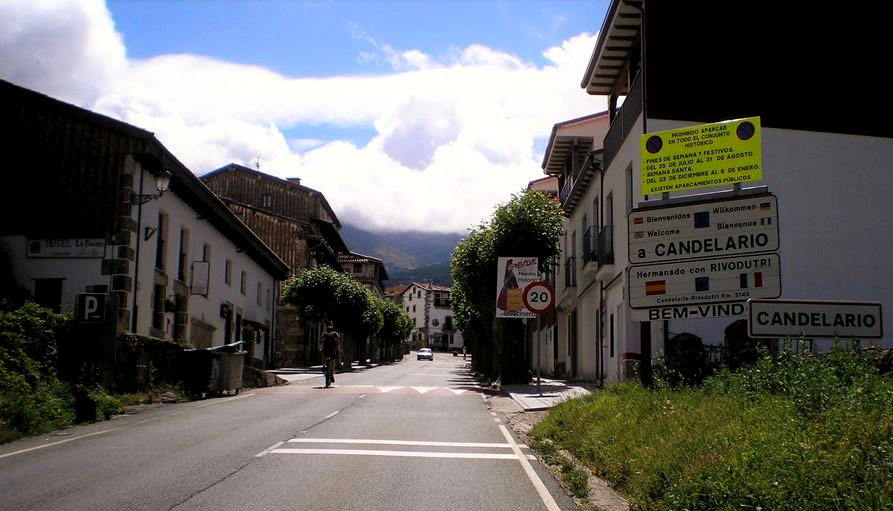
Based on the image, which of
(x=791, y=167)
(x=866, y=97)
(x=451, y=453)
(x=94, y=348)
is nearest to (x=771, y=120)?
(x=791, y=167)

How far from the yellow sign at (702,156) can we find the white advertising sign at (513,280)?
12.3m

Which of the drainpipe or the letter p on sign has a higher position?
the drainpipe

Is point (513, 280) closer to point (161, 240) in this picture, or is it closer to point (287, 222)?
point (161, 240)

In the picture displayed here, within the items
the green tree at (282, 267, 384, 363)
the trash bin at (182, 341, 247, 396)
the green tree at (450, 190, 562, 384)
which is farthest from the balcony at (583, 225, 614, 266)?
the green tree at (282, 267, 384, 363)

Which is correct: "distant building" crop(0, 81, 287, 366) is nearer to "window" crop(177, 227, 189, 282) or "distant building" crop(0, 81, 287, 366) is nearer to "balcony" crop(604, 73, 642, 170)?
"window" crop(177, 227, 189, 282)

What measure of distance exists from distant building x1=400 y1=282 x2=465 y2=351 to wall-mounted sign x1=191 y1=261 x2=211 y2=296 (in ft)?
437

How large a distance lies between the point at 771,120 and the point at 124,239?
55.3 ft

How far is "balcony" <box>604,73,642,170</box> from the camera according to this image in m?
19.4

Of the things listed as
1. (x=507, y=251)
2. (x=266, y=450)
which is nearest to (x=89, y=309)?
(x=266, y=450)

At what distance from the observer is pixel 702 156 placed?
417 inches

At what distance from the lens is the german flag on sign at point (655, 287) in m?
10.3

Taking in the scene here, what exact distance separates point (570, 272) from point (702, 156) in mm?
21512

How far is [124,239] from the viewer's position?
21219 mm

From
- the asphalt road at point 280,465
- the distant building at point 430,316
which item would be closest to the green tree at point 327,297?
the asphalt road at point 280,465
